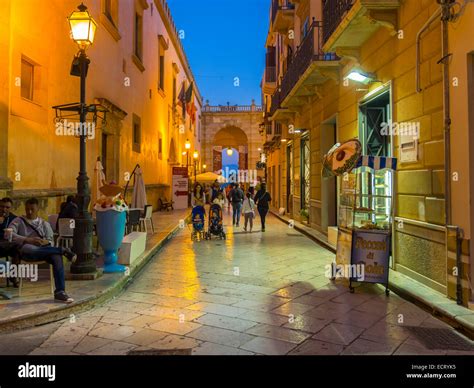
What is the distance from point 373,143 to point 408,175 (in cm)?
268

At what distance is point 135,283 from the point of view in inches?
287

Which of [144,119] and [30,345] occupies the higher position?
[144,119]

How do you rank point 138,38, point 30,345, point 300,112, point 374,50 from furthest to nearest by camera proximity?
1. point 138,38
2. point 300,112
3. point 374,50
4. point 30,345

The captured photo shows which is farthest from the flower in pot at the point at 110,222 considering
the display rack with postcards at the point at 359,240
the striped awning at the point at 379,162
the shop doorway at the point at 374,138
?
the shop doorway at the point at 374,138

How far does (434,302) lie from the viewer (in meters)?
5.60

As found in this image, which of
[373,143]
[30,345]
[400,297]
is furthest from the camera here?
[373,143]

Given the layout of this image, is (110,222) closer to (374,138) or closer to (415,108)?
(415,108)

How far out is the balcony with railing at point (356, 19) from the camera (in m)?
7.65

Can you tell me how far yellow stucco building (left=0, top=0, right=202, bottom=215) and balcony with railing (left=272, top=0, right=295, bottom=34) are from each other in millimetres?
6129

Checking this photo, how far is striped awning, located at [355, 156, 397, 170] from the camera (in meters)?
6.60

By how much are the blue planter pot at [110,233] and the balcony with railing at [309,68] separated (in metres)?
7.19
